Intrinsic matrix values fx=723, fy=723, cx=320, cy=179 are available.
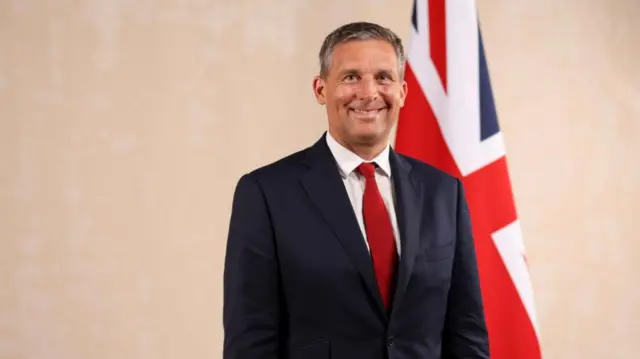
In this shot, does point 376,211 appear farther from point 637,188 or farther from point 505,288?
point 637,188

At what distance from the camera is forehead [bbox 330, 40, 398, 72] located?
1.36 meters

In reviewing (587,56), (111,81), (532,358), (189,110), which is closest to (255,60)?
(189,110)

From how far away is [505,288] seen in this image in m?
2.10

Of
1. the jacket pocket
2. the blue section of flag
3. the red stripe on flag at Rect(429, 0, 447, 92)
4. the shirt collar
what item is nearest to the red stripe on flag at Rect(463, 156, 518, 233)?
the blue section of flag

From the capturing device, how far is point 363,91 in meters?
1.34

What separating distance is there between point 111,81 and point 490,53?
1.50m

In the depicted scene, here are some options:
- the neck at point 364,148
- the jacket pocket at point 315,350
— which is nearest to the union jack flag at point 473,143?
the neck at point 364,148

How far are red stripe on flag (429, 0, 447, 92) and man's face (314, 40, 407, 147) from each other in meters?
0.82

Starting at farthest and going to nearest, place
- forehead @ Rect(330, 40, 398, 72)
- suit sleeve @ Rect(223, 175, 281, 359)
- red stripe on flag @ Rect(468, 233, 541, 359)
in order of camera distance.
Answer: red stripe on flag @ Rect(468, 233, 541, 359), forehead @ Rect(330, 40, 398, 72), suit sleeve @ Rect(223, 175, 281, 359)

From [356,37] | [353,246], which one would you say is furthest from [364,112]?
[353,246]

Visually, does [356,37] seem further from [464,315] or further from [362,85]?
[464,315]

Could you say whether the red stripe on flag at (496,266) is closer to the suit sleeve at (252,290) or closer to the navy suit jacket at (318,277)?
the navy suit jacket at (318,277)

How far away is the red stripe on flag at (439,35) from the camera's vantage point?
7.13 ft

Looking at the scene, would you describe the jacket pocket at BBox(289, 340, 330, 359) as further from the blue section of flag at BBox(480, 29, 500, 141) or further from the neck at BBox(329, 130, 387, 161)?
the blue section of flag at BBox(480, 29, 500, 141)
